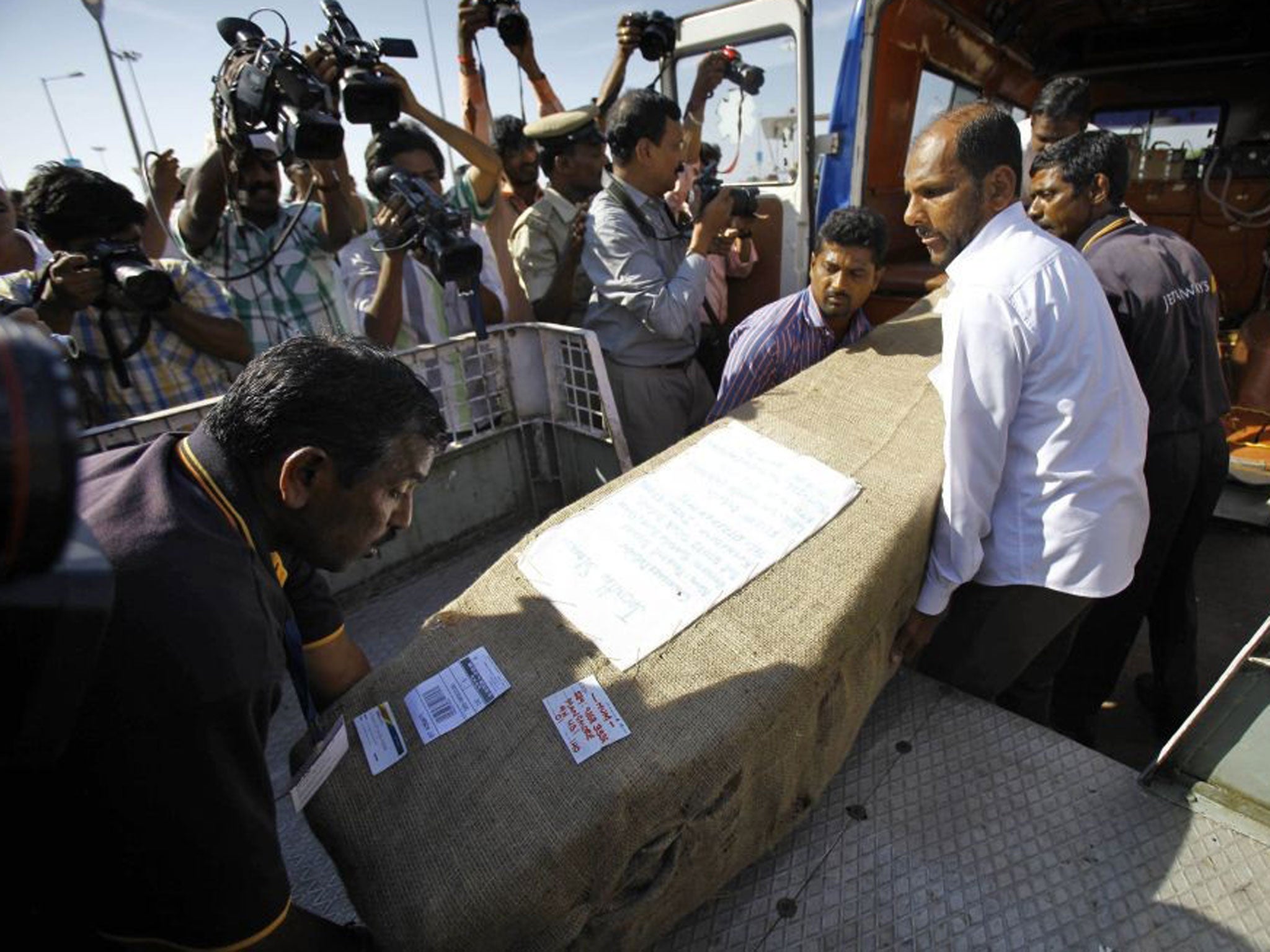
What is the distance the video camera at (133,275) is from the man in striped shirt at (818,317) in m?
1.84

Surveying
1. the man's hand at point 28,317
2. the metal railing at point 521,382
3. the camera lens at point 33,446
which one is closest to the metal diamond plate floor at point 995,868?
the camera lens at point 33,446

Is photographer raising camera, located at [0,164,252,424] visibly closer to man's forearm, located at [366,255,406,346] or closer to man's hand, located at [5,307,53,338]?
man's hand, located at [5,307,53,338]

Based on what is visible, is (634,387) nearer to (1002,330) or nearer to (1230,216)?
(1002,330)

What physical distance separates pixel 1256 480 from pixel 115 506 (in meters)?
4.51

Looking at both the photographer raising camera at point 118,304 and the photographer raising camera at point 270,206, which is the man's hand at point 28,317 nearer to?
the photographer raising camera at point 118,304

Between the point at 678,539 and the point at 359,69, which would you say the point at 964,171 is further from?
the point at 359,69

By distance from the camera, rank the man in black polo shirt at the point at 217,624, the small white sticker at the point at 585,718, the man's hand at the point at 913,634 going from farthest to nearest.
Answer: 1. the man's hand at the point at 913,634
2. the small white sticker at the point at 585,718
3. the man in black polo shirt at the point at 217,624

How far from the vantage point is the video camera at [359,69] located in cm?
247

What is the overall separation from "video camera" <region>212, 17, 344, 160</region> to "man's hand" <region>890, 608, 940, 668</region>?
2.43 metres

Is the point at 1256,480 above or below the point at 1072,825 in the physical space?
below

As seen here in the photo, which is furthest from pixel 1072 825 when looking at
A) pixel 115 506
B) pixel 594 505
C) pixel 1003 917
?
pixel 115 506

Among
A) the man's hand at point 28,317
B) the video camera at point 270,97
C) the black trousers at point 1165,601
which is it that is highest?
the video camera at point 270,97

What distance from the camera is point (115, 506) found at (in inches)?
33.3

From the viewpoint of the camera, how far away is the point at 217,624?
2.65ft
